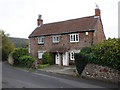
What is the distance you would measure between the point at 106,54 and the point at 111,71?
5.54ft

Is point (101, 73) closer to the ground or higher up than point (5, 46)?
closer to the ground

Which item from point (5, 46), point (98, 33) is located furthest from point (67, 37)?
point (5, 46)

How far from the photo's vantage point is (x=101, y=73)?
45.3 feet

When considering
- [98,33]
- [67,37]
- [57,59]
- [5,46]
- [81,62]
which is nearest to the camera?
[81,62]

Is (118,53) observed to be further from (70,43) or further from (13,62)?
(13,62)

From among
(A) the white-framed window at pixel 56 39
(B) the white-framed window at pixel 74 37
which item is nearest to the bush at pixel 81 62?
(B) the white-framed window at pixel 74 37

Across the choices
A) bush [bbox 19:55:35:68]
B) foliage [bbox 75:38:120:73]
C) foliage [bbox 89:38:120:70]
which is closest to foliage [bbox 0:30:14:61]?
bush [bbox 19:55:35:68]

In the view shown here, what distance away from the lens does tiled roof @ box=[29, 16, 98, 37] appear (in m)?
23.3

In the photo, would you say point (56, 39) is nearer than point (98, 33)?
No

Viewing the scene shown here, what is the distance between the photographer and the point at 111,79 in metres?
13.0

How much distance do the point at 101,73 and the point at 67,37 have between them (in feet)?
38.3

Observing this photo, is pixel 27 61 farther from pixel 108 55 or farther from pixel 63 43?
pixel 108 55

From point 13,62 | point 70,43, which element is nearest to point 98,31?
point 70,43

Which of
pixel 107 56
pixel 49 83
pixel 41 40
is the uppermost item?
pixel 41 40
